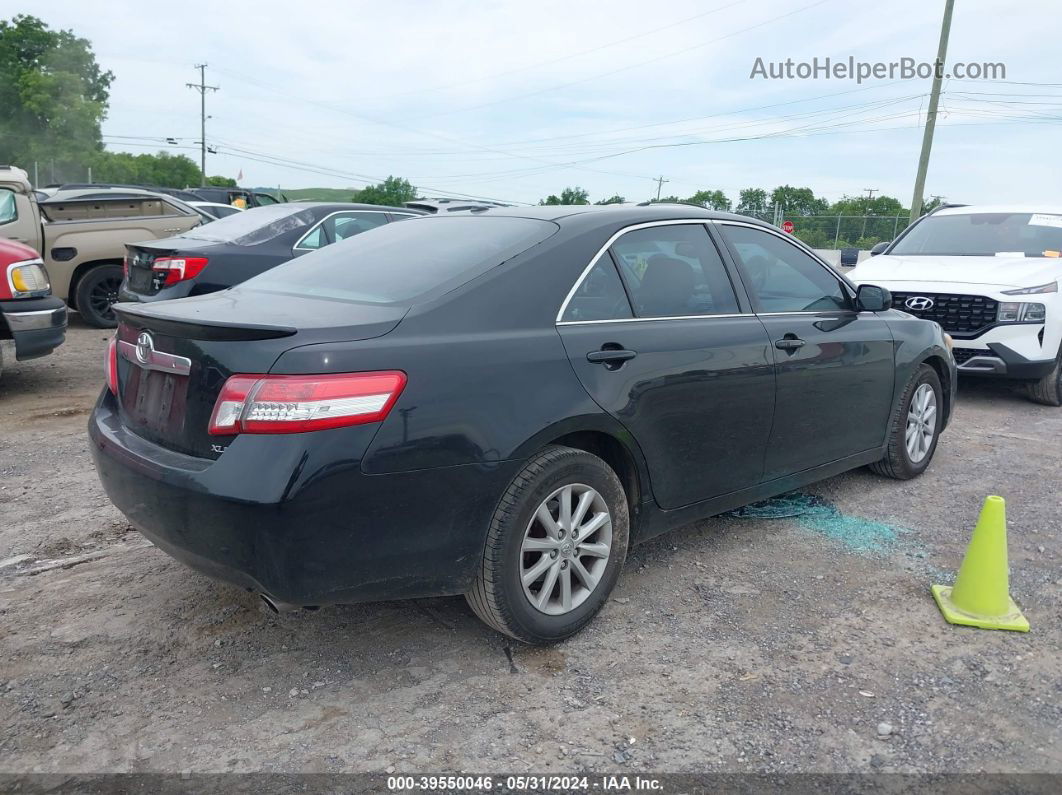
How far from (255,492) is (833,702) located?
198 cm

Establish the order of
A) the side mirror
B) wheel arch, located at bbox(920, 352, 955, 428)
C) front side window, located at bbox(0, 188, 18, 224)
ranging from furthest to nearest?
front side window, located at bbox(0, 188, 18, 224)
wheel arch, located at bbox(920, 352, 955, 428)
the side mirror

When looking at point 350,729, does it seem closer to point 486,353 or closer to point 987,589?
point 486,353

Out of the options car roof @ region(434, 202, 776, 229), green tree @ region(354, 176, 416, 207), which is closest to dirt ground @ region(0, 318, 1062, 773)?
car roof @ region(434, 202, 776, 229)

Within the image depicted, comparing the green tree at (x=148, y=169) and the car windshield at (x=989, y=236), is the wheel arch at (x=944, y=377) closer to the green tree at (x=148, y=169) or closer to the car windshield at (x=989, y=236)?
the car windshield at (x=989, y=236)

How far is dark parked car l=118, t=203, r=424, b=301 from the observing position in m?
7.43

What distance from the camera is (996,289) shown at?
7.25 metres

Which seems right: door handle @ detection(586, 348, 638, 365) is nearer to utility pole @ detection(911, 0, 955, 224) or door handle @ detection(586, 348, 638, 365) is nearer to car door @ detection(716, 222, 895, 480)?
car door @ detection(716, 222, 895, 480)

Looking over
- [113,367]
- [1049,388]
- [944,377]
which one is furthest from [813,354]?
[1049,388]

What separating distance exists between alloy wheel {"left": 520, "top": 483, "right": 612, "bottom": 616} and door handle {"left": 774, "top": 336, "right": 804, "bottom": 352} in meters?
1.30

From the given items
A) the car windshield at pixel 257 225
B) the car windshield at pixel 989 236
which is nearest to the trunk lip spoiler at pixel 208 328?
the car windshield at pixel 257 225

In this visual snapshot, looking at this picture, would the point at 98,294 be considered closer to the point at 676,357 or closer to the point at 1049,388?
the point at 676,357

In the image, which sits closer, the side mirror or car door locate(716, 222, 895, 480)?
car door locate(716, 222, 895, 480)

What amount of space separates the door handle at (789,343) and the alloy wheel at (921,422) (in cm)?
139

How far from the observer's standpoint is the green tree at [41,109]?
196 feet
